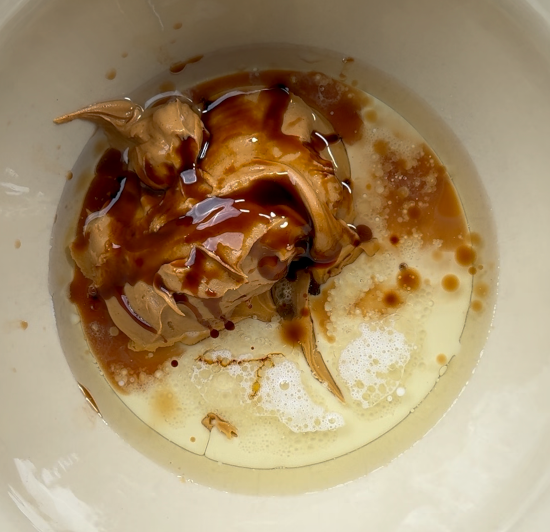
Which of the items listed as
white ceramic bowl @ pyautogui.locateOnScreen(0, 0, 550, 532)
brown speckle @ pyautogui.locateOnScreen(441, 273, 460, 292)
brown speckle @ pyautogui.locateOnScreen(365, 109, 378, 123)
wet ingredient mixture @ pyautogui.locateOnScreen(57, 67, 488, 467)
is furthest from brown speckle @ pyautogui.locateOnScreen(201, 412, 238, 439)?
brown speckle @ pyautogui.locateOnScreen(365, 109, 378, 123)

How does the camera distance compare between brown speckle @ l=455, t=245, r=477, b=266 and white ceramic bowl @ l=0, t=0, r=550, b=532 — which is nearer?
white ceramic bowl @ l=0, t=0, r=550, b=532

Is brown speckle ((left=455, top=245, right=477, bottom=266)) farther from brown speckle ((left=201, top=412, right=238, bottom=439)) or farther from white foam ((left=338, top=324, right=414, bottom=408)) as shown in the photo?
brown speckle ((left=201, top=412, right=238, bottom=439))

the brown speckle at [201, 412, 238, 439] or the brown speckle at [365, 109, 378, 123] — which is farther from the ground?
the brown speckle at [365, 109, 378, 123]

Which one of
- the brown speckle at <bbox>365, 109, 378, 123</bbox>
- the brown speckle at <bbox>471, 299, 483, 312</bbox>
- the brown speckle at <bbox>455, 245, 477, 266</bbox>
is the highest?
the brown speckle at <bbox>365, 109, 378, 123</bbox>

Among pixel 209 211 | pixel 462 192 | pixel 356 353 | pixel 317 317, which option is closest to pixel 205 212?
pixel 209 211

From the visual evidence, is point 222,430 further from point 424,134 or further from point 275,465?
point 424,134

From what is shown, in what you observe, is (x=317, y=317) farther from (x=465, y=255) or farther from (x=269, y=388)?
(x=465, y=255)

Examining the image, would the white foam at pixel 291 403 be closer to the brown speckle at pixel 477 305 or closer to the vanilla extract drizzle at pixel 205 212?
the vanilla extract drizzle at pixel 205 212

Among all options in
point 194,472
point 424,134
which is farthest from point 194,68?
point 194,472

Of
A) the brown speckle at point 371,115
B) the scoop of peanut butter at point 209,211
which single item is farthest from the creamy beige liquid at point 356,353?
the scoop of peanut butter at point 209,211
